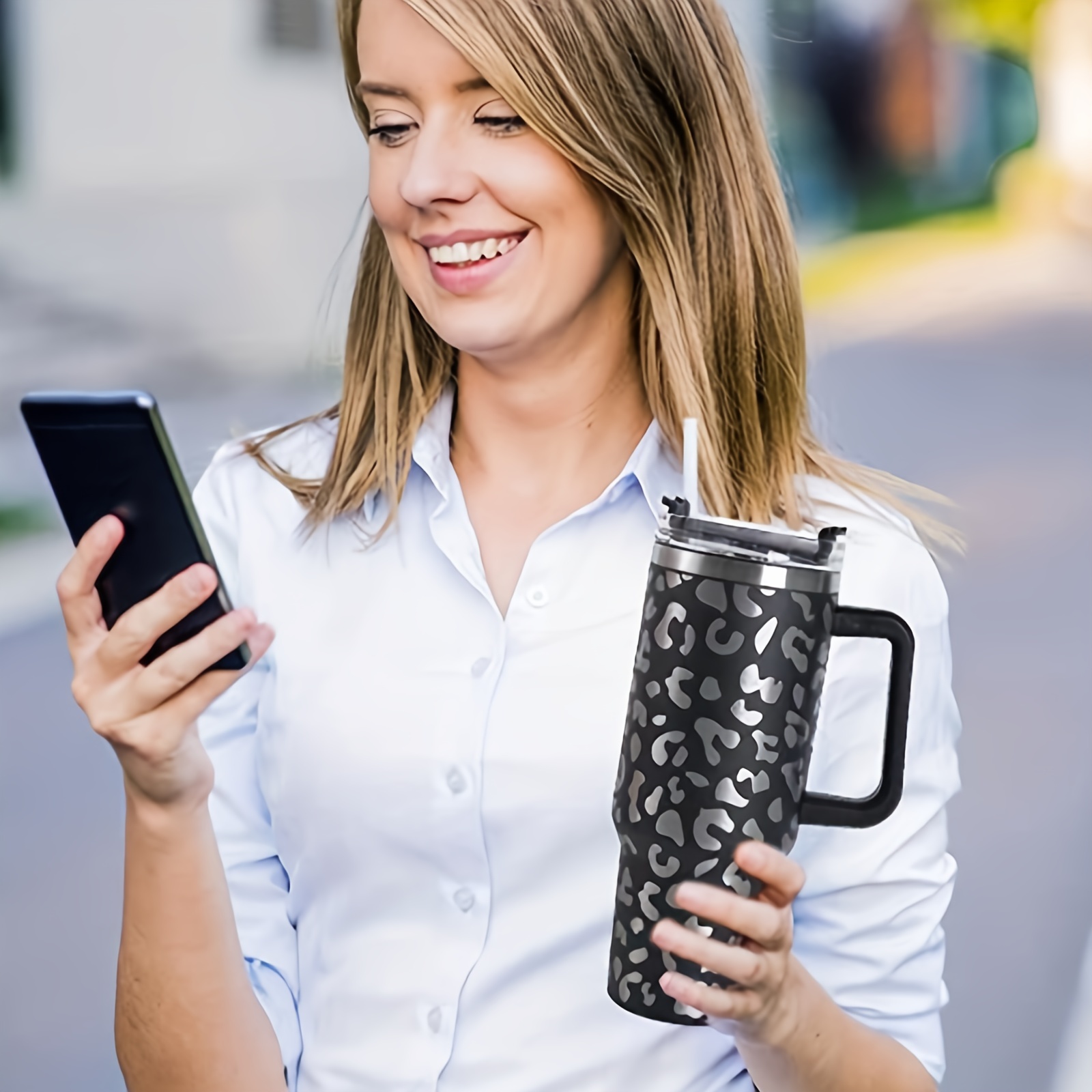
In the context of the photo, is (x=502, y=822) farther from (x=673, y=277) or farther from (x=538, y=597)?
(x=673, y=277)

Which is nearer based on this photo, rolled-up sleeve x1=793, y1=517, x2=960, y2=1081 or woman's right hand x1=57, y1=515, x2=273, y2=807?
woman's right hand x1=57, y1=515, x2=273, y2=807

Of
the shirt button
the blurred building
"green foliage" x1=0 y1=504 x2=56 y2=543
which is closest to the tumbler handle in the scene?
the shirt button

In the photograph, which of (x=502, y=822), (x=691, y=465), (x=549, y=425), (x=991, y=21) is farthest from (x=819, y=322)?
(x=691, y=465)

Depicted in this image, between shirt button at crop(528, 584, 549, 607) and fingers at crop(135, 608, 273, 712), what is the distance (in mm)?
305

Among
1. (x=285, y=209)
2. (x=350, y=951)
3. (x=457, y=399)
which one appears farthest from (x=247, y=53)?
(x=350, y=951)

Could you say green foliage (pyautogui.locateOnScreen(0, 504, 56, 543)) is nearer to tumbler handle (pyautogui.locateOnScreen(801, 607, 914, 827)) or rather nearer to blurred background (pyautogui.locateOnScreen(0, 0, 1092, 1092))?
blurred background (pyautogui.locateOnScreen(0, 0, 1092, 1092))

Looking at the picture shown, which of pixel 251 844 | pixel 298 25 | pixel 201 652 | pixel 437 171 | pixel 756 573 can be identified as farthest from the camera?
pixel 298 25

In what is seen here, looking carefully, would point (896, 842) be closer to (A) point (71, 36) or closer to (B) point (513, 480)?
(B) point (513, 480)

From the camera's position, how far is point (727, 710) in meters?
0.68

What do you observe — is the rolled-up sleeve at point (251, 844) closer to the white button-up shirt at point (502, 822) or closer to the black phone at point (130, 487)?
the white button-up shirt at point (502, 822)

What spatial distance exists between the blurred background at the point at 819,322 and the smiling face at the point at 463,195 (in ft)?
2.31

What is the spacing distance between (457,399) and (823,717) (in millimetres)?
399

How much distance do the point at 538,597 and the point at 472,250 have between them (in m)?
0.25

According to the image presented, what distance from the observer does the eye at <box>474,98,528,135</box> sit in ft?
3.31
